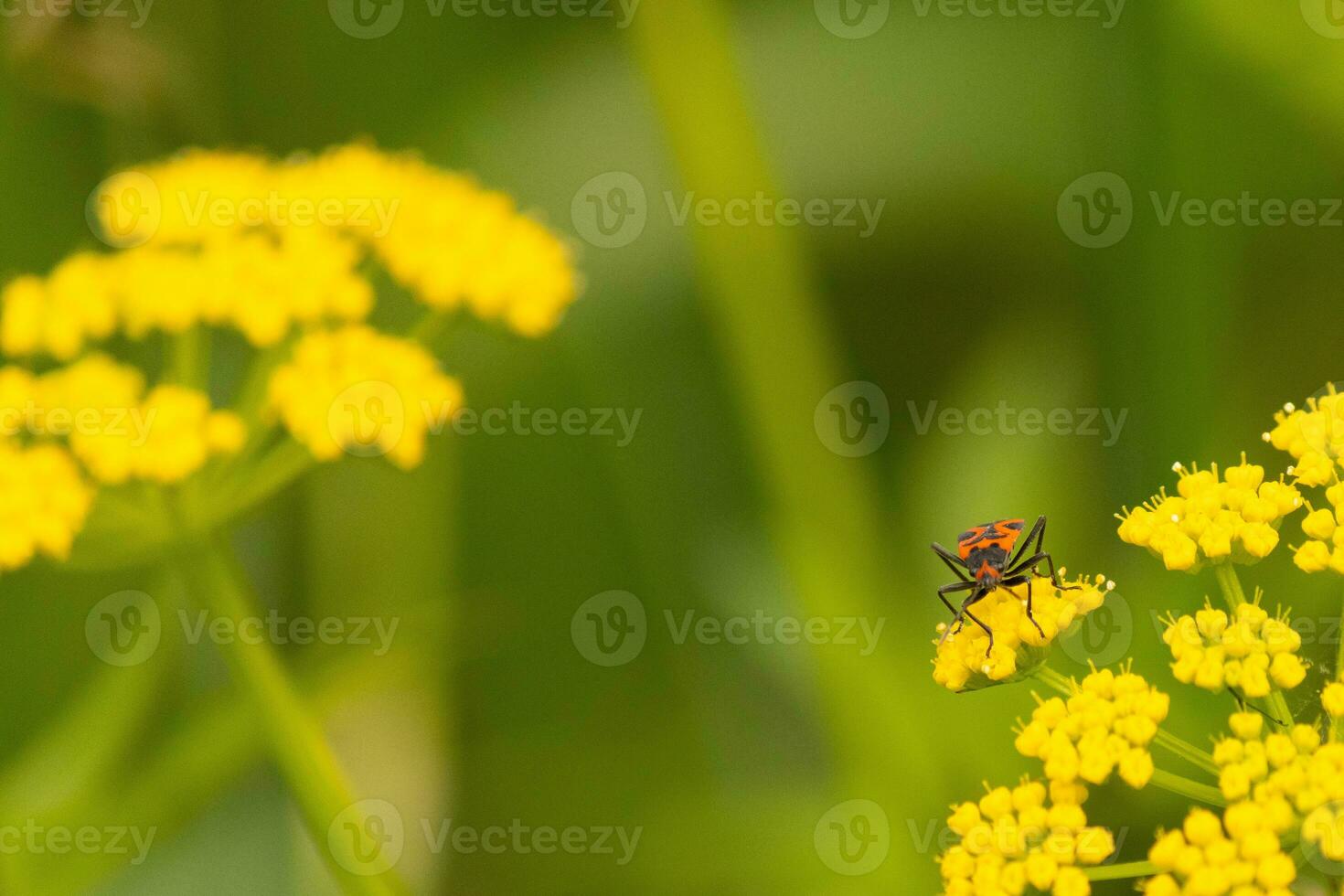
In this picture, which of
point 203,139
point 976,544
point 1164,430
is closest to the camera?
point 976,544

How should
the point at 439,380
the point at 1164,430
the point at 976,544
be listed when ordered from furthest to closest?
the point at 1164,430 → the point at 439,380 → the point at 976,544

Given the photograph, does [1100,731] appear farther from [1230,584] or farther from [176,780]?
[176,780]

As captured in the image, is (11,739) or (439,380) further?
(11,739)

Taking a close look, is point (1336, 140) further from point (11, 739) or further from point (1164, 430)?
point (11, 739)

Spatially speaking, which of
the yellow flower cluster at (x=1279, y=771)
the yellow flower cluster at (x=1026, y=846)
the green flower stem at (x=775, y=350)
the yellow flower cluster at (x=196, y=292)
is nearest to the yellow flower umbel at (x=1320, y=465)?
the yellow flower cluster at (x=1279, y=771)

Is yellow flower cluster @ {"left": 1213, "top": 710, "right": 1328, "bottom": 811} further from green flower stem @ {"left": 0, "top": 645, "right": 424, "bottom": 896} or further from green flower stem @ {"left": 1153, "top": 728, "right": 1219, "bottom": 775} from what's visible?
green flower stem @ {"left": 0, "top": 645, "right": 424, "bottom": 896}

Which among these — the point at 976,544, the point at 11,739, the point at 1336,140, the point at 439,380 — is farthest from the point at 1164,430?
the point at 11,739

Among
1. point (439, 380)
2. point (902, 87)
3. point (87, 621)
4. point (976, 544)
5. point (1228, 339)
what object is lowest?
point (87, 621)

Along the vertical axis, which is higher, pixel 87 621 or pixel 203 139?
pixel 203 139
